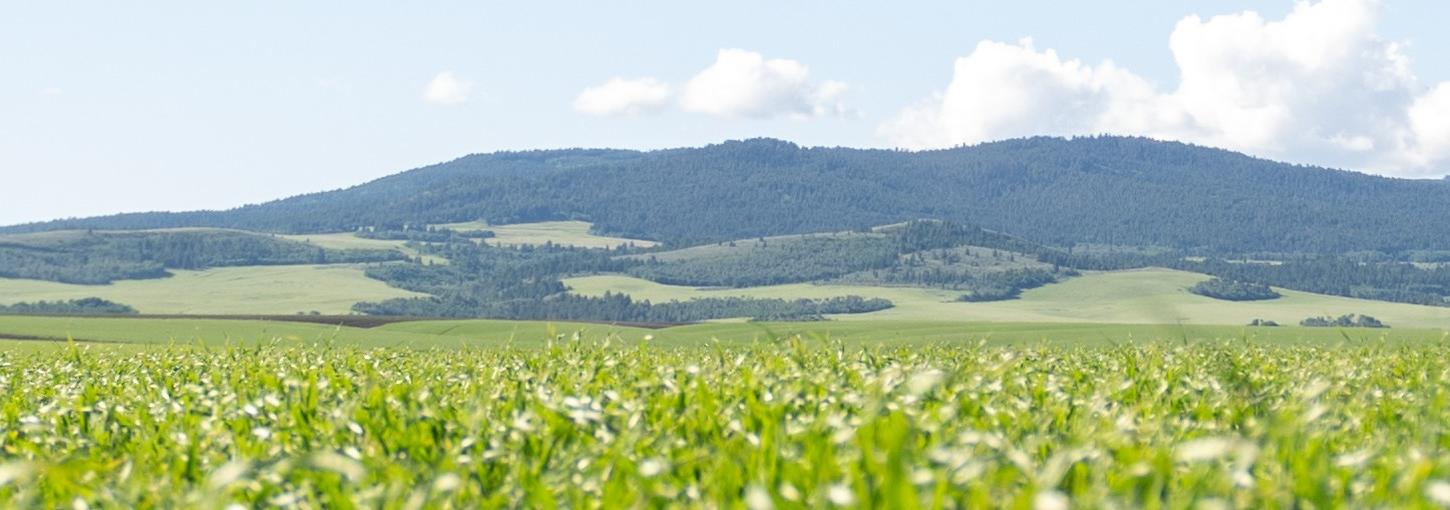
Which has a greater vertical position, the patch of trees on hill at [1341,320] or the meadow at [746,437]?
the meadow at [746,437]

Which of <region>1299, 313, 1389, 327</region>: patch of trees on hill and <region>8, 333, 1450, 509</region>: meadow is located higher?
<region>8, 333, 1450, 509</region>: meadow

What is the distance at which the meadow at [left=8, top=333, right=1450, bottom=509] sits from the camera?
20.1 feet

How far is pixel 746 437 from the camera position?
8258mm

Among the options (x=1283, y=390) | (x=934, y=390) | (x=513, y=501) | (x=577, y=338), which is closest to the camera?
(x=513, y=501)

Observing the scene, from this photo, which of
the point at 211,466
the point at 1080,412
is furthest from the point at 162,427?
the point at 1080,412

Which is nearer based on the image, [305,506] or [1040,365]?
[305,506]

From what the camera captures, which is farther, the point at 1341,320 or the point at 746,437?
the point at 1341,320

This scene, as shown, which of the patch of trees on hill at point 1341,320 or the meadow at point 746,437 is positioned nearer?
the meadow at point 746,437

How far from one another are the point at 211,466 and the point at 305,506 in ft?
5.23

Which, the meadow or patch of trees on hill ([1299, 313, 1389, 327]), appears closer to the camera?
the meadow

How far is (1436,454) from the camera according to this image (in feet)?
24.3

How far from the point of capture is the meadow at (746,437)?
6.12m

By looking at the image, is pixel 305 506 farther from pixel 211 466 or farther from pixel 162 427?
pixel 162 427

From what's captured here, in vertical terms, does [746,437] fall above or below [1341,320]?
above
